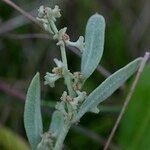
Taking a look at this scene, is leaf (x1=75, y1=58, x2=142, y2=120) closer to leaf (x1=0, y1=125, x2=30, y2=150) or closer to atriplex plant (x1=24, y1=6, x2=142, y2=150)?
atriplex plant (x1=24, y1=6, x2=142, y2=150)

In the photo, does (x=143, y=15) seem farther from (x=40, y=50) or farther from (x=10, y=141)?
(x=10, y=141)

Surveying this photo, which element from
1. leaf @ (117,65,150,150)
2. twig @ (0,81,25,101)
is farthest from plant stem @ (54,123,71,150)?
twig @ (0,81,25,101)

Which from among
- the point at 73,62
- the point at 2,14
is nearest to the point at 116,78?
the point at 73,62

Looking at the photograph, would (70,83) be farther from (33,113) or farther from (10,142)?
(10,142)

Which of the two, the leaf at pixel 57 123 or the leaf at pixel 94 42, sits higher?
the leaf at pixel 94 42

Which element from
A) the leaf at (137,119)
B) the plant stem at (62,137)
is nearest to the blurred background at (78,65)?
the leaf at (137,119)

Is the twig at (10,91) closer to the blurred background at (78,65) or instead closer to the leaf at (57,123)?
the blurred background at (78,65)
